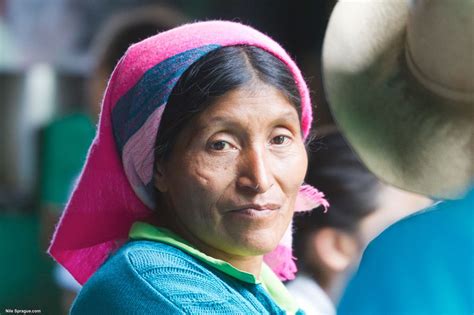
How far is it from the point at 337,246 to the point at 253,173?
3.86 feet

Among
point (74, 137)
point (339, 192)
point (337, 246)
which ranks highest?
point (339, 192)

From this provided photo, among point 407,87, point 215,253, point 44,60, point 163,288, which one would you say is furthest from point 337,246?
point 44,60

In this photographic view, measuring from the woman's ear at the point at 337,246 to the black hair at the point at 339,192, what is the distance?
2 cm

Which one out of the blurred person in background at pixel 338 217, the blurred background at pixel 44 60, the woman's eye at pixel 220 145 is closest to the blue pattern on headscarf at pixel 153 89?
the woman's eye at pixel 220 145

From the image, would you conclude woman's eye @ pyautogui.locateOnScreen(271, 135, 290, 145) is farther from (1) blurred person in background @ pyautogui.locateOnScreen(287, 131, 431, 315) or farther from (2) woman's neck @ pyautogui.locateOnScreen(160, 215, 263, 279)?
(1) blurred person in background @ pyautogui.locateOnScreen(287, 131, 431, 315)

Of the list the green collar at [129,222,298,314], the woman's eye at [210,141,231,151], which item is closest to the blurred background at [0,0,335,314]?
the green collar at [129,222,298,314]

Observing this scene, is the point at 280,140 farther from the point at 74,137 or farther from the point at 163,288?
the point at 74,137

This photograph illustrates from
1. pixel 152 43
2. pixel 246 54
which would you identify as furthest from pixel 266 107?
pixel 152 43

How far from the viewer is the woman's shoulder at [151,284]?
53.1 inches

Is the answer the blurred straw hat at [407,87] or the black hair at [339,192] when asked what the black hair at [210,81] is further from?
the black hair at [339,192]

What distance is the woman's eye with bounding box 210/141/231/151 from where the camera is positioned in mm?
1417

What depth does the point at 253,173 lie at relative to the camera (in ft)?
4.58

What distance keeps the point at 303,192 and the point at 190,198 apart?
34 centimetres

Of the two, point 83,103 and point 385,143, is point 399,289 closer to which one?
point 385,143
